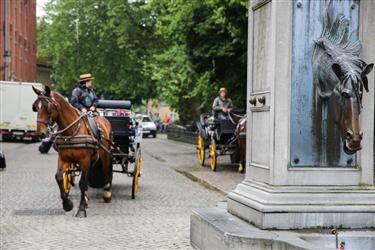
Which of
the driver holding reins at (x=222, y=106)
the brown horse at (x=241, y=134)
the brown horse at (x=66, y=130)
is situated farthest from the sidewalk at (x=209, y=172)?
the brown horse at (x=66, y=130)

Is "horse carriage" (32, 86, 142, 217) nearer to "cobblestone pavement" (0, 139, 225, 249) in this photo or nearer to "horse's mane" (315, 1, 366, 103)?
"cobblestone pavement" (0, 139, 225, 249)

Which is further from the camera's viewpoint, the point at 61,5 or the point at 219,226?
the point at 61,5

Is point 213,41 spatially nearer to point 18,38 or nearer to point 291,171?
point 291,171

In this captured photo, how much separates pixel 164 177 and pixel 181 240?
9.54m

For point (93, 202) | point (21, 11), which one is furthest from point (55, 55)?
point (93, 202)

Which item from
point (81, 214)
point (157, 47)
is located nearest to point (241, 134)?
point (81, 214)

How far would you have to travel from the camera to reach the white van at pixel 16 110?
37.7m

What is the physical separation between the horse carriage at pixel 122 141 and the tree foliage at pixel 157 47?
5.04 metres

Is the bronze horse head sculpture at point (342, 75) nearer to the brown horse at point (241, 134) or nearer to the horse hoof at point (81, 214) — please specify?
the horse hoof at point (81, 214)

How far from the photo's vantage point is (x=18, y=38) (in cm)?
6153

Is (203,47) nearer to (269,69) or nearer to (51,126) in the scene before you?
(51,126)

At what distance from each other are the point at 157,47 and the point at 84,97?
1220 inches

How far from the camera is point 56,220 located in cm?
1025

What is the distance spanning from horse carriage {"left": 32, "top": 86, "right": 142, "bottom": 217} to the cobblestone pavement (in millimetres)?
455
